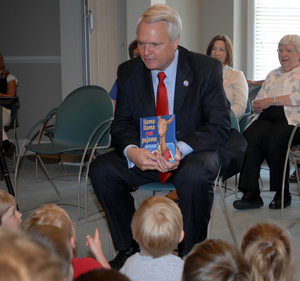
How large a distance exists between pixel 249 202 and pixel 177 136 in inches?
49.2

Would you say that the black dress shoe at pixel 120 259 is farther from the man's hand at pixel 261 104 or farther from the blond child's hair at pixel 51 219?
the man's hand at pixel 261 104

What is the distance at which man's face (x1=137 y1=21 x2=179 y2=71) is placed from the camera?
1.96 meters

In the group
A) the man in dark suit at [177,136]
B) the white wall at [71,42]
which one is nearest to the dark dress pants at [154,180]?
the man in dark suit at [177,136]

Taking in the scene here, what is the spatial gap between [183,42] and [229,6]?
87cm

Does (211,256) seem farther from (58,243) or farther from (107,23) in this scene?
(107,23)

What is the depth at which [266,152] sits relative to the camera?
9.98 ft

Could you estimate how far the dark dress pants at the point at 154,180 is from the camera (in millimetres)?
1840

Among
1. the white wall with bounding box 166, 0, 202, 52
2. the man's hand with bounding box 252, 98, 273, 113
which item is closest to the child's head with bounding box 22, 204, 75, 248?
the man's hand with bounding box 252, 98, 273, 113

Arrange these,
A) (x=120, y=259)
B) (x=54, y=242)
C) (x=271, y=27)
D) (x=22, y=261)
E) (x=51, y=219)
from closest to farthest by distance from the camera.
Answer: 1. (x=22, y=261)
2. (x=54, y=242)
3. (x=51, y=219)
4. (x=120, y=259)
5. (x=271, y=27)

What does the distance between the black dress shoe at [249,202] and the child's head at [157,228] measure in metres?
1.79

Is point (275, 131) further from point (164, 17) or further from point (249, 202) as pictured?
point (164, 17)

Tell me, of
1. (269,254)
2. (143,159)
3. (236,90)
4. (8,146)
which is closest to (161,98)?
(143,159)

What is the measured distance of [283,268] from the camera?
1.13m

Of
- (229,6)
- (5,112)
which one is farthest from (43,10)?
(229,6)
